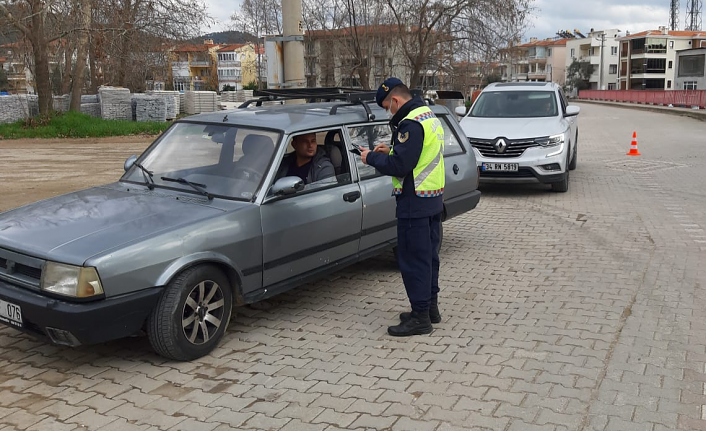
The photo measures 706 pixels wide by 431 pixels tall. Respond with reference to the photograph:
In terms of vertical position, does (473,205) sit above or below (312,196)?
below

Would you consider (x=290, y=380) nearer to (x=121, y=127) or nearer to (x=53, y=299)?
(x=53, y=299)

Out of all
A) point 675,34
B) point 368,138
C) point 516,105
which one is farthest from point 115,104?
point 675,34

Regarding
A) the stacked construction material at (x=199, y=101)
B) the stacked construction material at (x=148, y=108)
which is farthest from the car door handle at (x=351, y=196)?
the stacked construction material at (x=199, y=101)

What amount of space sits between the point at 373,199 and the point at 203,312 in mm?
2051

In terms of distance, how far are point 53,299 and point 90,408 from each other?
0.71 m

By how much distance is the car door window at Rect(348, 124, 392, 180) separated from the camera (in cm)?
607

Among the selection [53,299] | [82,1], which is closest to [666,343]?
[53,299]

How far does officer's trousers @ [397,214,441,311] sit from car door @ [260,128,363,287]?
76 centimetres

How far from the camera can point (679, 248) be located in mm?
7793

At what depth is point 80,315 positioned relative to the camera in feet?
13.1

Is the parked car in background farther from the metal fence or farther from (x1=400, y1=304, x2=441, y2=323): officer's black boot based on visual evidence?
the metal fence

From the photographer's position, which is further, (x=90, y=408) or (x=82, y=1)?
(x=82, y=1)

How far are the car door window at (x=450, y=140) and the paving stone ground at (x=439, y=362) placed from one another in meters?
1.23

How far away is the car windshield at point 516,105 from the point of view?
1259 cm
